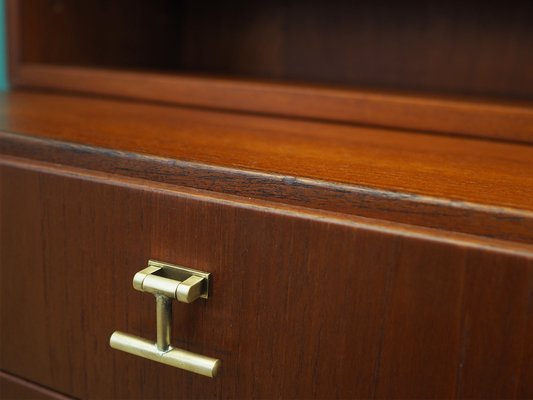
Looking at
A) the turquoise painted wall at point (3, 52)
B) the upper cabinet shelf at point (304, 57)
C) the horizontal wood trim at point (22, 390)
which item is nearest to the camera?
the horizontal wood trim at point (22, 390)

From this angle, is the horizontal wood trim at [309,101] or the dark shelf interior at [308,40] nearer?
the horizontal wood trim at [309,101]

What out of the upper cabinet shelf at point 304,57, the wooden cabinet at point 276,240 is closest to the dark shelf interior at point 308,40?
the upper cabinet shelf at point 304,57

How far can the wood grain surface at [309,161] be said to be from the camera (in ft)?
0.90

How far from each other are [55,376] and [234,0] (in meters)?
0.58

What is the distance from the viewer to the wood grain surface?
0.27m

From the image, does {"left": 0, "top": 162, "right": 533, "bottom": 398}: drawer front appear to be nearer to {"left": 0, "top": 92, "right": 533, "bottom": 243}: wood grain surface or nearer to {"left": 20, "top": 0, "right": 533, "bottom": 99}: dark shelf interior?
{"left": 0, "top": 92, "right": 533, "bottom": 243}: wood grain surface

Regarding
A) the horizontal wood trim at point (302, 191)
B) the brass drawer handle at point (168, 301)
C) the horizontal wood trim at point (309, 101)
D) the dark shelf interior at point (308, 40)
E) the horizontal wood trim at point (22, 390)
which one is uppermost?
the dark shelf interior at point (308, 40)

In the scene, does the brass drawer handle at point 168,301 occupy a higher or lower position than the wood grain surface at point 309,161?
lower

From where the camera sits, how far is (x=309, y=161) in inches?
13.3

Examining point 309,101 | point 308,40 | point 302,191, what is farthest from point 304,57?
point 302,191

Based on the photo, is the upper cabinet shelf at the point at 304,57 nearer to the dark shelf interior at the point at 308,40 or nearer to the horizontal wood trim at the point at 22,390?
the dark shelf interior at the point at 308,40

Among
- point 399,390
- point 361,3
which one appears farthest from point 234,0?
point 399,390

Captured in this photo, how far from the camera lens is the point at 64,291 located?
371mm

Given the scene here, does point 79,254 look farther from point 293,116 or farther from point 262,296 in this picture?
point 293,116
